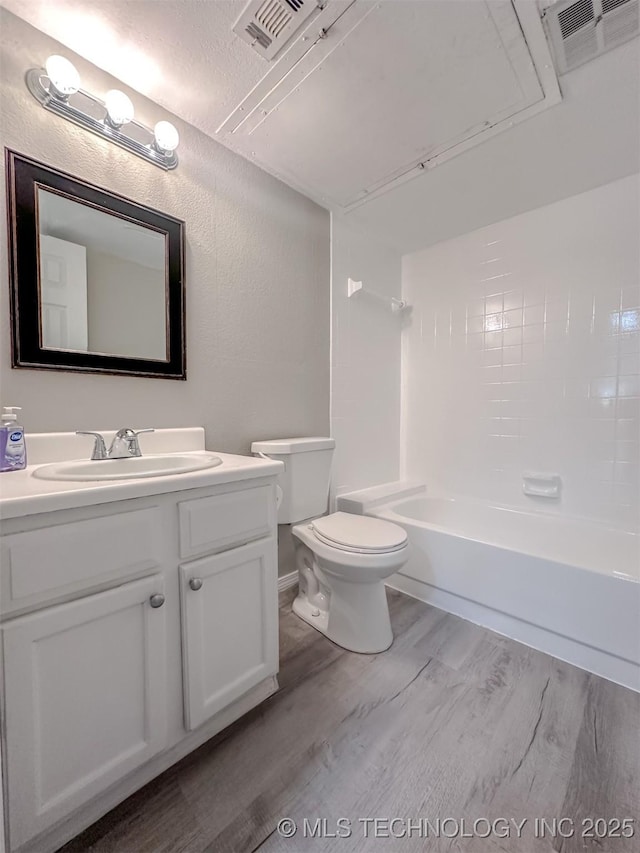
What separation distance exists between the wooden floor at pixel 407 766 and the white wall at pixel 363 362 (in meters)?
1.13

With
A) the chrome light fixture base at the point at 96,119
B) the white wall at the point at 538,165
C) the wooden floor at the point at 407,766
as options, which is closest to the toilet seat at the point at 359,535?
the wooden floor at the point at 407,766

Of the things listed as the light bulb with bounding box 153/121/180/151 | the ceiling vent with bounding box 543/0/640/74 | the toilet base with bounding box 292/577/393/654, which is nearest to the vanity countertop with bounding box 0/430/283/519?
the toilet base with bounding box 292/577/393/654

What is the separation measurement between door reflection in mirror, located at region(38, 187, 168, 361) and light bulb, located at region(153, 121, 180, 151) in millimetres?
310

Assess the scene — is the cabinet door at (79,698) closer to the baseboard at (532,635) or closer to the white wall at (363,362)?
the baseboard at (532,635)

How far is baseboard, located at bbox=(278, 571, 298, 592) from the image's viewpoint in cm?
187

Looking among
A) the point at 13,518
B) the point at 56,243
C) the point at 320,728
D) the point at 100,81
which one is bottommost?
the point at 320,728

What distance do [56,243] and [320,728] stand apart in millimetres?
1738

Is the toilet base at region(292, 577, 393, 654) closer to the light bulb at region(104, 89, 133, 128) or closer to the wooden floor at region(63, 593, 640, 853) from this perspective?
the wooden floor at region(63, 593, 640, 853)

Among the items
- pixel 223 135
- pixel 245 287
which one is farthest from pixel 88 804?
pixel 223 135

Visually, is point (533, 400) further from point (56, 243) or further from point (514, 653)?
point (56, 243)

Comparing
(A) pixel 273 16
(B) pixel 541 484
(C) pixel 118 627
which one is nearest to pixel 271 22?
(A) pixel 273 16

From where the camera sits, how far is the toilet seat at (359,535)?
137cm

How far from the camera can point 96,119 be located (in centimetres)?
119

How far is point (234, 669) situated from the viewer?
40.8 inches
